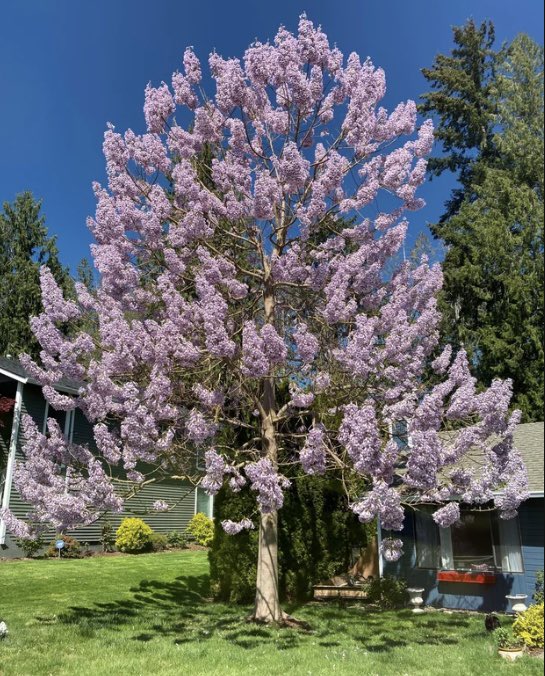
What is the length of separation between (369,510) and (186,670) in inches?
109

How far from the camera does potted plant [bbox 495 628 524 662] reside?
720 cm

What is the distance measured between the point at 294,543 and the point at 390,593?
7.86 feet

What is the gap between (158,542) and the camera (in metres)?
17.9

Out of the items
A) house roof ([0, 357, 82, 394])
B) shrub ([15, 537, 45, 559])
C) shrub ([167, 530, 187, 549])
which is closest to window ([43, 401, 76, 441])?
house roof ([0, 357, 82, 394])

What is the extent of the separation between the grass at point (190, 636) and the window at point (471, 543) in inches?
50.0

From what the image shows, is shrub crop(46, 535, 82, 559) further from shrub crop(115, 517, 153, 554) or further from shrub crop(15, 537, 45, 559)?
Answer: shrub crop(115, 517, 153, 554)

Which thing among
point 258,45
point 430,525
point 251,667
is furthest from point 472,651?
point 258,45

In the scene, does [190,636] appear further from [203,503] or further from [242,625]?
[203,503]

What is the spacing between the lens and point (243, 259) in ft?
40.2

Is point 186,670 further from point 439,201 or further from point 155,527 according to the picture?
point 439,201

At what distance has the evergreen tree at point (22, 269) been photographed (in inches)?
1041

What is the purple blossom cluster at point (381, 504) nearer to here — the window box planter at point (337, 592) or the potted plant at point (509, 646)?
the potted plant at point (509, 646)

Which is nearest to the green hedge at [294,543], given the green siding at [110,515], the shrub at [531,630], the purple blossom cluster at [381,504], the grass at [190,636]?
the grass at [190,636]

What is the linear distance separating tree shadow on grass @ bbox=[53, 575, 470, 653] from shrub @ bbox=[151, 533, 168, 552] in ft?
17.9
